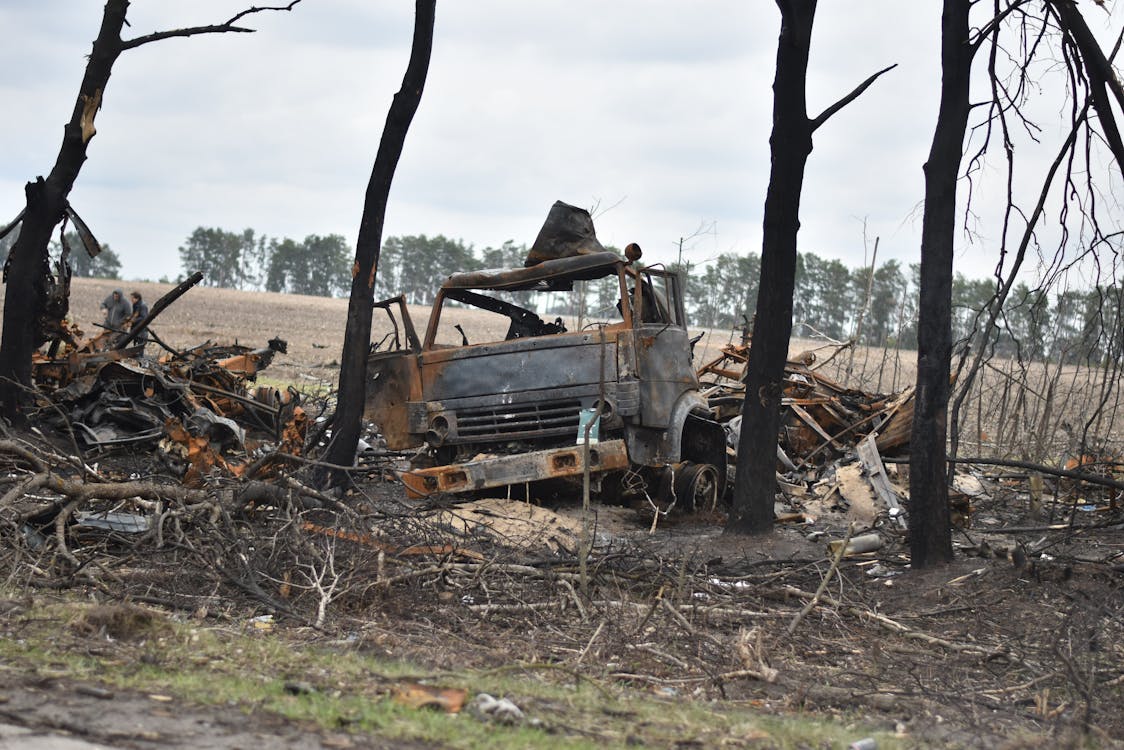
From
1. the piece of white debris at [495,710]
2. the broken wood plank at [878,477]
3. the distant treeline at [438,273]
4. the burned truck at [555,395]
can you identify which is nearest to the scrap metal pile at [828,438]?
the broken wood plank at [878,477]

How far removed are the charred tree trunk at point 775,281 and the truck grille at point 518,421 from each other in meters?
1.58

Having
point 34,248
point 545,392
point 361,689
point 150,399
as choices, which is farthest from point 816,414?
point 361,689

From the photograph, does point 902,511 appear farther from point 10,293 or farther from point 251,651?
point 10,293

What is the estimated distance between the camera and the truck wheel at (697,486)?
10055 mm

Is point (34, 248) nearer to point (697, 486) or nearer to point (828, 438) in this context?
point (697, 486)

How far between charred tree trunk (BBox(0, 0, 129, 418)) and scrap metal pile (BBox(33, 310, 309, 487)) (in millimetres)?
547

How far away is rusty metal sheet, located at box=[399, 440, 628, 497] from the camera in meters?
9.27

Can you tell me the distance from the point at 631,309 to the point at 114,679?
245 inches

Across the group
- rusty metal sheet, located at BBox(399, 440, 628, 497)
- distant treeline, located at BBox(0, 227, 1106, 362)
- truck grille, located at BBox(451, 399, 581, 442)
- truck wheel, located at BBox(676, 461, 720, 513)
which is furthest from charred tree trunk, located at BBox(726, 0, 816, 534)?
distant treeline, located at BBox(0, 227, 1106, 362)

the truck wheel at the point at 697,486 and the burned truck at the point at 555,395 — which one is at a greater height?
the burned truck at the point at 555,395

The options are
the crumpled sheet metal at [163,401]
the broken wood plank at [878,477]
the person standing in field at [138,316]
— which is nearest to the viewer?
the broken wood plank at [878,477]

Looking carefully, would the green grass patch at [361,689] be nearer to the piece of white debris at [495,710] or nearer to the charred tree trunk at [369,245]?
the piece of white debris at [495,710]

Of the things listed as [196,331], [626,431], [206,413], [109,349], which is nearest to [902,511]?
[626,431]

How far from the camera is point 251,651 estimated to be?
495 cm
